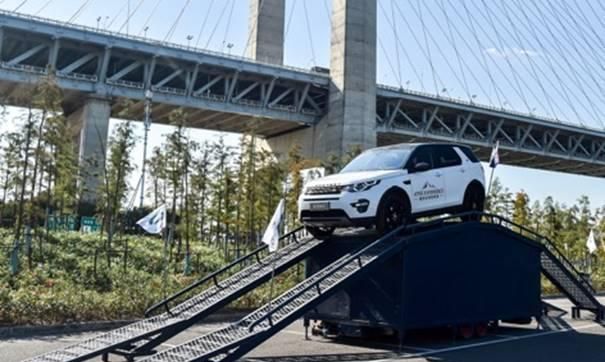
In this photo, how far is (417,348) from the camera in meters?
12.5

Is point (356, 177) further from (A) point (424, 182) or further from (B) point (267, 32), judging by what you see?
(B) point (267, 32)

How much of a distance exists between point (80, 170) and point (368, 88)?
33423 mm

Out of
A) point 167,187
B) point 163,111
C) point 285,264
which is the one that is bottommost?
point 285,264

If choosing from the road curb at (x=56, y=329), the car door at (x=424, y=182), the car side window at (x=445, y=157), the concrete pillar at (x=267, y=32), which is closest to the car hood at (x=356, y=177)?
the car door at (x=424, y=182)

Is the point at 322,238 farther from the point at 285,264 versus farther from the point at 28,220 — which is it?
the point at 28,220

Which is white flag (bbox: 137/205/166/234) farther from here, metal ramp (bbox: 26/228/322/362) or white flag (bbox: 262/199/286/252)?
white flag (bbox: 262/199/286/252)

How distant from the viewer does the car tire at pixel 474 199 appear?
14469 mm

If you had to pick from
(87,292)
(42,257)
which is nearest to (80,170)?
(42,257)

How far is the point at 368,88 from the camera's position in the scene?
204 ft

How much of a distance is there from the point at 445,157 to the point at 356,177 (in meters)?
2.59

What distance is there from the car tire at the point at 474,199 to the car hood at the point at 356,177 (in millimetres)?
2358

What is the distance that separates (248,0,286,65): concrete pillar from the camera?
67.9 m

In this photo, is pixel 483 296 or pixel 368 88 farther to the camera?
pixel 368 88

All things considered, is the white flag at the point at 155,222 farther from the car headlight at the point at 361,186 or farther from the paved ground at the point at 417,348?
the car headlight at the point at 361,186
